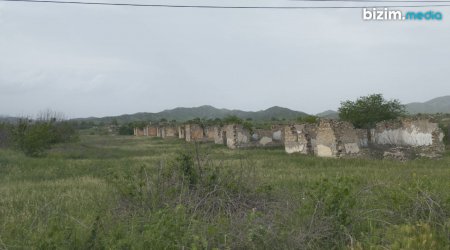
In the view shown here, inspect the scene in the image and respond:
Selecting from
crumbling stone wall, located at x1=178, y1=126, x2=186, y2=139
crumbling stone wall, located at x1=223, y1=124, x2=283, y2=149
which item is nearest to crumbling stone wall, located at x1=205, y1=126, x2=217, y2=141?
crumbling stone wall, located at x1=178, y1=126, x2=186, y2=139

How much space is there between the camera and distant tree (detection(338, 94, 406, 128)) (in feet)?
92.8

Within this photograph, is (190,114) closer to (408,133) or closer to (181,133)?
(181,133)

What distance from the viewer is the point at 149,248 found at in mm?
3963

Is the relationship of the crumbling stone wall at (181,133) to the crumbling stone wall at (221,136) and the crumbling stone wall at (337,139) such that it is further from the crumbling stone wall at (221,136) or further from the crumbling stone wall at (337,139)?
the crumbling stone wall at (337,139)

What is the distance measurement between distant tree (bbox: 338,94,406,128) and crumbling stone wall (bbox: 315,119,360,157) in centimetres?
1189

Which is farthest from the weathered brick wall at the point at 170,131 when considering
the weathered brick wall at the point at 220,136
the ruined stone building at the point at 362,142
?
the ruined stone building at the point at 362,142

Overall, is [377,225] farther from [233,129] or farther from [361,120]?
[361,120]

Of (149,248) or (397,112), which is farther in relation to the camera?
(397,112)

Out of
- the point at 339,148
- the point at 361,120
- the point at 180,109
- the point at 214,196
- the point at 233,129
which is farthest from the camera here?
the point at 180,109

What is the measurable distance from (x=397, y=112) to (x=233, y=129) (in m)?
13.4

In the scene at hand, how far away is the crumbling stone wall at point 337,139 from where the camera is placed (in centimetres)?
1638

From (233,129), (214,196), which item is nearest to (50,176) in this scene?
(214,196)

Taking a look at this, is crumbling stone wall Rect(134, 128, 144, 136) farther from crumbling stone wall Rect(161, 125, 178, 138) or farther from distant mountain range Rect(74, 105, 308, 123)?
distant mountain range Rect(74, 105, 308, 123)

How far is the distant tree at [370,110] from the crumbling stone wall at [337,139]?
11.9 metres
